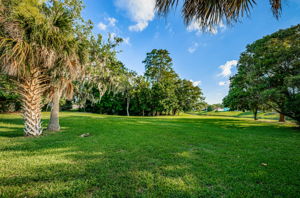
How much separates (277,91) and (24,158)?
46.5 ft

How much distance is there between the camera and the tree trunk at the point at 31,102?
4.52 metres

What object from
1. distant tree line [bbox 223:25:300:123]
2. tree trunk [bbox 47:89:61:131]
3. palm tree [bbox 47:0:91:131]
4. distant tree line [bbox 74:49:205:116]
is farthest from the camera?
distant tree line [bbox 74:49:205:116]

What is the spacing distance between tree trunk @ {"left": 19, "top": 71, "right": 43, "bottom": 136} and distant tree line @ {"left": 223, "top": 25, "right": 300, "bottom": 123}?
14115mm

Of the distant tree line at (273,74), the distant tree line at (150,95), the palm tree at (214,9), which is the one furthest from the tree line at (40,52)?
the distant tree line at (150,95)

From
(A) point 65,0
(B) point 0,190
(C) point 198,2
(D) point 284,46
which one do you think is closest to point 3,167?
(B) point 0,190

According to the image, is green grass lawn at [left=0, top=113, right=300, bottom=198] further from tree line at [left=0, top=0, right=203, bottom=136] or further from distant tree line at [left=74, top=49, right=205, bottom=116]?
distant tree line at [left=74, top=49, right=205, bottom=116]

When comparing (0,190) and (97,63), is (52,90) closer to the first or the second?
(97,63)

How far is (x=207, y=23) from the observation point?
211 centimetres

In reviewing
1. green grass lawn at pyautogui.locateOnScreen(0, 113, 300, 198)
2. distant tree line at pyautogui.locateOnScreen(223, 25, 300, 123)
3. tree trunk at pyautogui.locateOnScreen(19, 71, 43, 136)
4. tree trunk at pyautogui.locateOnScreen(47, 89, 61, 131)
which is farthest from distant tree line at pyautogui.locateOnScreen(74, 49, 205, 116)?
green grass lawn at pyautogui.locateOnScreen(0, 113, 300, 198)

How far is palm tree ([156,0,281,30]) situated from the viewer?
1.89 meters

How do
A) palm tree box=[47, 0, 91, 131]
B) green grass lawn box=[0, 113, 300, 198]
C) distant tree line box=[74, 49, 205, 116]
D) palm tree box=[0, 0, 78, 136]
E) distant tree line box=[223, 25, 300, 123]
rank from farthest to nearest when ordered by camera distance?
1. distant tree line box=[74, 49, 205, 116]
2. distant tree line box=[223, 25, 300, 123]
3. palm tree box=[47, 0, 91, 131]
4. palm tree box=[0, 0, 78, 136]
5. green grass lawn box=[0, 113, 300, 198]

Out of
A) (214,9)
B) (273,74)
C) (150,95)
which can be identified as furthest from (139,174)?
(150,95)

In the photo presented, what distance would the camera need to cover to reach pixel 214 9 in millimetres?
1942

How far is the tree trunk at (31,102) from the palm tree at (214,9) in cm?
552
